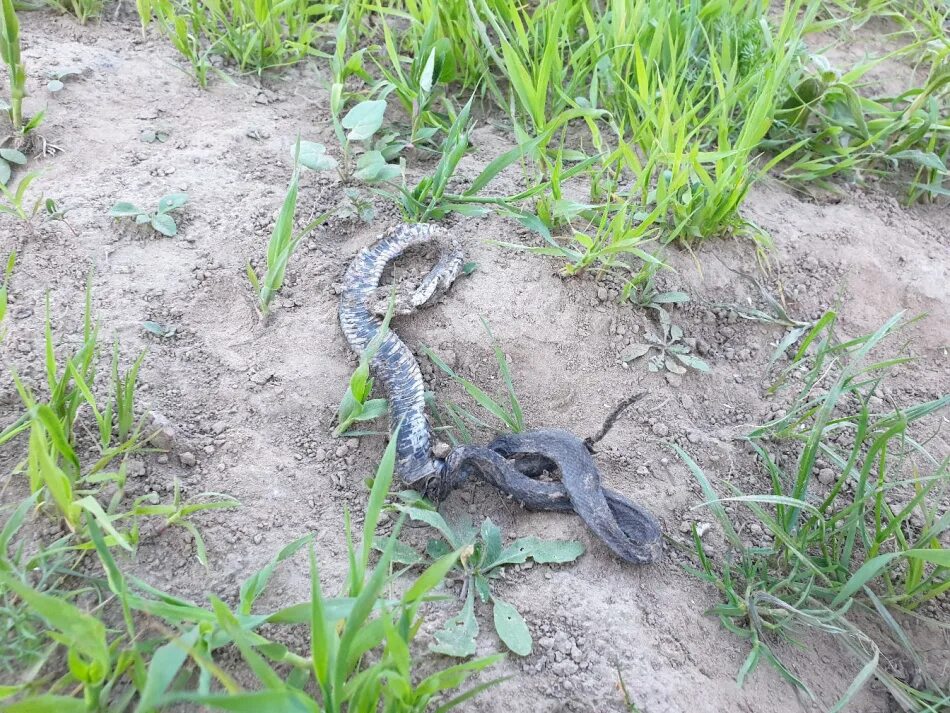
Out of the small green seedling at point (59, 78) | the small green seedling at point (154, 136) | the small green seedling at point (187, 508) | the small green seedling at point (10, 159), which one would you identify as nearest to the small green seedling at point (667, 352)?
the small green seedling at point (187, 508)

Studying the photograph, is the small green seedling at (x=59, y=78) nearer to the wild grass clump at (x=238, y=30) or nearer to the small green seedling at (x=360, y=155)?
the wild grass clump at (x=238, y=30)

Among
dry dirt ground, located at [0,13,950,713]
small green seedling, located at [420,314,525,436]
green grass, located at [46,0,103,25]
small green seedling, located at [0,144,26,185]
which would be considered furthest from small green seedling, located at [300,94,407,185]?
green grass, located at [46,0,103,25]

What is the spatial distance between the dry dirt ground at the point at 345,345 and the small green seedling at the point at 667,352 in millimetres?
38

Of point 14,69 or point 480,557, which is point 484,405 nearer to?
point 480,557

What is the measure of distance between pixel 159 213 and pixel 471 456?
146 cm

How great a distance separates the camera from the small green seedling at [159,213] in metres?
2.59

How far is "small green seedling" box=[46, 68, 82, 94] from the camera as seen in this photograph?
2990 millimetres

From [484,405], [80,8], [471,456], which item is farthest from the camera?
[80,8]

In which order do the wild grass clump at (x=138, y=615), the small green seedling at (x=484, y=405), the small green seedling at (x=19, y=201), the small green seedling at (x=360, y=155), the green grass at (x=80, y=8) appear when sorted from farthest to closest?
the green grass at (x=80, y=8) < the small green seedling at (x=360, y=155) < the small green seedling at (x=19, y=201) < the small green seedling at (x=484, y=405) < the wild grass clump at (x=138, y=615)

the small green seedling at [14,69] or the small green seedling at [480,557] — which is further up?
the small green seedling at [14,69]

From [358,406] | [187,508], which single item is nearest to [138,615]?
[187,508]

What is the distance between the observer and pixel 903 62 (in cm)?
379

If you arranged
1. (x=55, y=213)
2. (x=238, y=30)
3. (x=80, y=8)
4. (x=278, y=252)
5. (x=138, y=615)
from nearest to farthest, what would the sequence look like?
(x=138, y=615), (x=278, y=252), (x=55, y=213), (x=238, y=30), (x=80, y=8)

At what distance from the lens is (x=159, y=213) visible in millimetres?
2650
